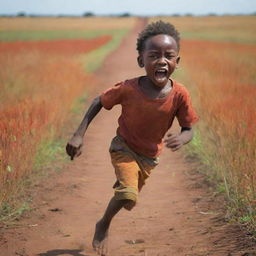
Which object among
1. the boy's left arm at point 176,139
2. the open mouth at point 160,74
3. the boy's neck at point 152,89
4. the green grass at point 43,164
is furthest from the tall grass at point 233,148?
the green grass at point 43,164

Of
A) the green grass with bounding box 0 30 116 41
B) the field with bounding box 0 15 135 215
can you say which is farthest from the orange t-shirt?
the green grass with bounding box 0 30 116 41

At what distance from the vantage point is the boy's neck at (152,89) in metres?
3.26

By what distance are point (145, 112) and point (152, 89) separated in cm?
17

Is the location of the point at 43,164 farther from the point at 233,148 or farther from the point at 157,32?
the point at 157,32

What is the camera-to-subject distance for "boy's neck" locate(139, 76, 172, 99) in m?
3.26

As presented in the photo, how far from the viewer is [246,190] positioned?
3766 mm

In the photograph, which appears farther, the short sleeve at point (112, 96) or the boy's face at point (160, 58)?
the short sleeve at point (112, 96)

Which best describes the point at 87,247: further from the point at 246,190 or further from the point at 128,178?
the point at 246,190

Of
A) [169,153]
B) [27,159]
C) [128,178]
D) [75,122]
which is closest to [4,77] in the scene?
[75,122]

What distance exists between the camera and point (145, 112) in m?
3.24

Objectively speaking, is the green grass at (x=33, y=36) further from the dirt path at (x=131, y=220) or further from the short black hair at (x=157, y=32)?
the short black hair at (x=157, y=32)

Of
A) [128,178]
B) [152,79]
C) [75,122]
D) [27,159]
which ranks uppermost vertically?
[152,79]

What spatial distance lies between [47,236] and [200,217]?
134 centimetres

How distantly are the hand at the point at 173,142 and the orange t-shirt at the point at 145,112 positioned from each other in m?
0.23
